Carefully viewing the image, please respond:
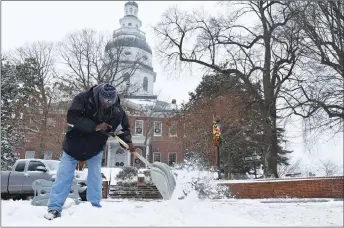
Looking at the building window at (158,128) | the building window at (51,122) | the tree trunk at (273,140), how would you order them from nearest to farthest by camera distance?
1. the tree trunk at (273,140)
2. the building window at (51,122)
3. the building window at (158,128)

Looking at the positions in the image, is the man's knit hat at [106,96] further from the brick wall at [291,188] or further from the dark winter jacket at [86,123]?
the brick wall at [291,188]

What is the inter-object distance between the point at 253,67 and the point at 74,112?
58.6ft

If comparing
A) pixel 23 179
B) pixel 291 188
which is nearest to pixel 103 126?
pixel 23 179

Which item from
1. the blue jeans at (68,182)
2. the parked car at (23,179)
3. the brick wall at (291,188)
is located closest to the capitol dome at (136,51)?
the parked car at (23,179)

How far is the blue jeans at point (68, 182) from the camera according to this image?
12.9 ft

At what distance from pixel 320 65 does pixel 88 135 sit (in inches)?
552

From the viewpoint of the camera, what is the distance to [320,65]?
1582 cm

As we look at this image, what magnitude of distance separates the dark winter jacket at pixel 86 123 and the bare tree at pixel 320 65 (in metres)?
12.5

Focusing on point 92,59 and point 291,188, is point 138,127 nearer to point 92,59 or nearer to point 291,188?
point 92,59

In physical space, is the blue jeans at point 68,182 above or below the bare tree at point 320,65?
below

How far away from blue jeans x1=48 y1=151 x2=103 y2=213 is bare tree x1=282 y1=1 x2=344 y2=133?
12.6 metres

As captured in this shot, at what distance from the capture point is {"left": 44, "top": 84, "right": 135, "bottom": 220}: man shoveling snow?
398cm

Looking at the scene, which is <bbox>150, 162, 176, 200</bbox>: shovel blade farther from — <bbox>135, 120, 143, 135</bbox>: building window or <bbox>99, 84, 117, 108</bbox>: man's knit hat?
<bbox>135, 120, 143, 135</bbox>: building window

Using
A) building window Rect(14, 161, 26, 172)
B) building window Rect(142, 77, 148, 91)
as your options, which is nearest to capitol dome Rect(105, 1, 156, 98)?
building window Rect(142, 77, 148, 91)
